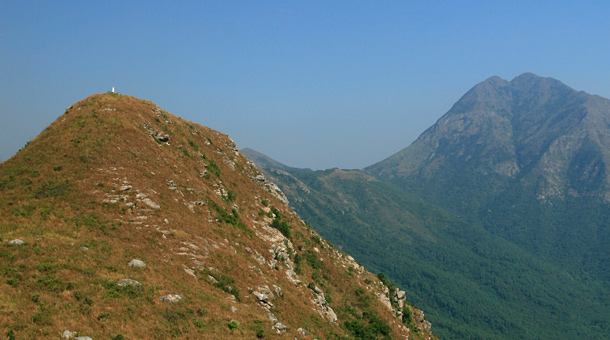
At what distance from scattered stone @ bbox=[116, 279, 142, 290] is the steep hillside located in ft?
0.34

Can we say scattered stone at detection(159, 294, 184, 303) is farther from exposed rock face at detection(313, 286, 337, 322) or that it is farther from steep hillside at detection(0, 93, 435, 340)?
exposed rock face at detection(313, 286, 337, 322)

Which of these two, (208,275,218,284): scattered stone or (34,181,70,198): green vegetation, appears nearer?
(208,275,218,284): scattered stone

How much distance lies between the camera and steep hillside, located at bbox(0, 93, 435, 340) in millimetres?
24047

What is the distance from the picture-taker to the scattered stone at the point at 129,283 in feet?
86.1

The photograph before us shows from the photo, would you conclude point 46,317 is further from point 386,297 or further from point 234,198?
point 386,297

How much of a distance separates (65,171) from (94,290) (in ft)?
68.5

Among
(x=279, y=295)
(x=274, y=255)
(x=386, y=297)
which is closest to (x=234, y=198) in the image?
(x=274, y=255)

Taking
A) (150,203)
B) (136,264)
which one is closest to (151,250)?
(136,264)

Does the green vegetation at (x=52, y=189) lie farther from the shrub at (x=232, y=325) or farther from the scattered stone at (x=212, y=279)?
the shrub at (x=232, y=325)

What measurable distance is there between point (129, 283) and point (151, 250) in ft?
19.8

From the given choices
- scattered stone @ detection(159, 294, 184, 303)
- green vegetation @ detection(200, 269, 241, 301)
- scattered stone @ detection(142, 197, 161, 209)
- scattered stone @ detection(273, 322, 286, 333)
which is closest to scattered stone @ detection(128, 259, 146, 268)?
scattered stone @ detection(159, 294, 184, 303)

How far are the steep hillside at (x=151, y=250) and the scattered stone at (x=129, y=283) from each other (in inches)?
4.1

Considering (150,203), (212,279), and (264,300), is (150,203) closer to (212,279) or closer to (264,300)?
(212,279)

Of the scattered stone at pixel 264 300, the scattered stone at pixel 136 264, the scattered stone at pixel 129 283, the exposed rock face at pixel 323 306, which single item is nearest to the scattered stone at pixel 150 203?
the scattered stone at pixel 136 264
